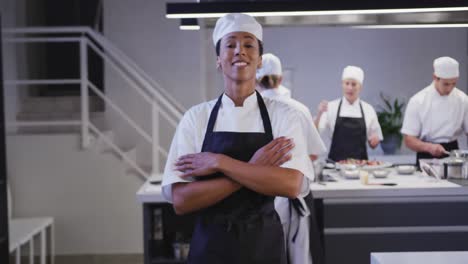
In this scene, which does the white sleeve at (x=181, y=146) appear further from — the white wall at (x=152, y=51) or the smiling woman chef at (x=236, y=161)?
the white wall at (x=152, y=51)

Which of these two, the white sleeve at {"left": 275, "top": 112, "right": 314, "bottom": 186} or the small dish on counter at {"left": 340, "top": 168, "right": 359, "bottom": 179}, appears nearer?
the white sleeve at {"left": 275, "top": 112, "right": 314, "bottom": 186}

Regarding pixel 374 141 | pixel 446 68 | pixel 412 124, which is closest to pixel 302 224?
pixel 412 124

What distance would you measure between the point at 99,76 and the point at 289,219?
4447 millimetres

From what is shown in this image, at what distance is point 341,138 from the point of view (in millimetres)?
4336

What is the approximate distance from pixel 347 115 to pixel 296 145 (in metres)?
2.76

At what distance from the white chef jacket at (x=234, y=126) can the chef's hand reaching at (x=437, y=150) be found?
2.01 meters

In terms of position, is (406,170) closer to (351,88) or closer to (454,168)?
(454,168)

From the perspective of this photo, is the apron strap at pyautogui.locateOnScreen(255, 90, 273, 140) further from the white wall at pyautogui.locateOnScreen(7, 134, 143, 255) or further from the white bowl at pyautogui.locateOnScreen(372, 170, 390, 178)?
the white wall at pyautogui.locateOnScreen(7, 134, 143, 255)

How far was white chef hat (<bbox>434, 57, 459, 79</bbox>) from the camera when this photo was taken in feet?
11.8

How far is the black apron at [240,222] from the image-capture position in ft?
5.64

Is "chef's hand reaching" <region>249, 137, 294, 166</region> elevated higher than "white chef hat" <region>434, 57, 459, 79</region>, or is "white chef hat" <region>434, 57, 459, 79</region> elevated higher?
"white chef hat" <region>434, 57, 459, 79</region>

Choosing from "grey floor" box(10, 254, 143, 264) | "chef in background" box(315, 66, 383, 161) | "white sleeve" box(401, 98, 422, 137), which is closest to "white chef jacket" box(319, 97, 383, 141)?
"chef in background" box(315, 66, 383, 161)

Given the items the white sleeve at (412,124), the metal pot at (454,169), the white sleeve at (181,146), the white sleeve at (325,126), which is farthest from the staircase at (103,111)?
the white sleeve at (181,146)

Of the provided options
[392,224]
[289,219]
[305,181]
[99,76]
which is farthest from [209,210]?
[99,76]
